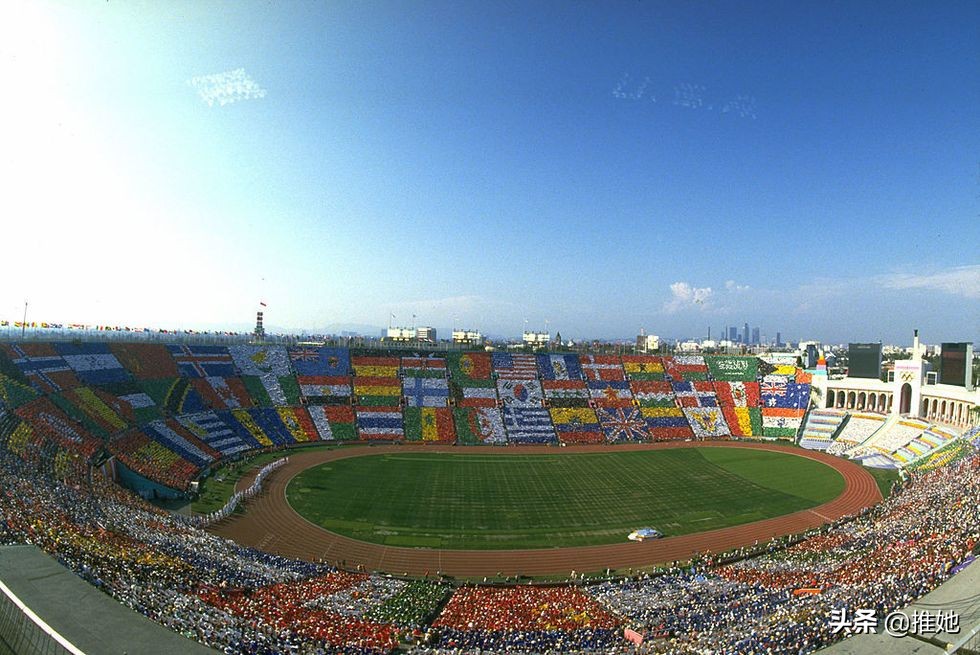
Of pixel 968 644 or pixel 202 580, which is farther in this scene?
pixel 202 580

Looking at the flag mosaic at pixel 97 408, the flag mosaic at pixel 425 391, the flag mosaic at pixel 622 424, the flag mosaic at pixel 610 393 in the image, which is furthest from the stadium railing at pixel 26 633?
the flag mosaic at pixel 610 393

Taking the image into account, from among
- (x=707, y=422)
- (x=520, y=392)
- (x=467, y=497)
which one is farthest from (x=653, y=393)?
(x=467, y=497)

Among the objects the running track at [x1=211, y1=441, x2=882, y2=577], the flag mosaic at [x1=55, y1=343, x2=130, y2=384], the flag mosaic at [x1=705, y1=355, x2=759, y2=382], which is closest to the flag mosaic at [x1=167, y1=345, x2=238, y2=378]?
the flag mosaic at [x1=55, y1=343, x2=130, y2=384]

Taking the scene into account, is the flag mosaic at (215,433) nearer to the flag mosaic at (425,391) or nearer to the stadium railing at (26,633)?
the flag mosaic at (425,391)

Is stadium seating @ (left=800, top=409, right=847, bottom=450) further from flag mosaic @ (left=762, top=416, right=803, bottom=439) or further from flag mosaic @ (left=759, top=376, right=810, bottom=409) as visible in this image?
flag mosaic @ (left=759, top=376, right=810, bottom=409)

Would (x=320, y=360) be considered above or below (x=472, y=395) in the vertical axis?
above

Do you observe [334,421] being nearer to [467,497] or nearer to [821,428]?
[467,497]
